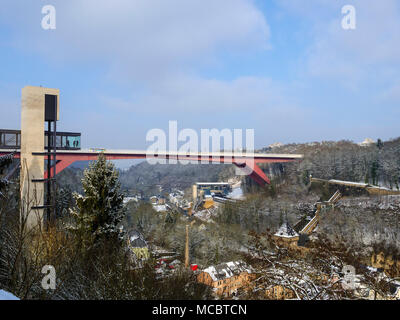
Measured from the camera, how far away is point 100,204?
6883mm

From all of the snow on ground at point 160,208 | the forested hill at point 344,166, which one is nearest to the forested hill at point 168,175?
the forested hill at point 344,166

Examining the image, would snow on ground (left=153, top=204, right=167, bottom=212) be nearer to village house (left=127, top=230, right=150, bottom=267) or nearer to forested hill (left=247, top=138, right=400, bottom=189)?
village house (left=127, top=230, right=150, bottom=267)

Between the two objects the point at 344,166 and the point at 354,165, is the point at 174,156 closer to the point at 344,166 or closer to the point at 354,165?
the point at 344,166

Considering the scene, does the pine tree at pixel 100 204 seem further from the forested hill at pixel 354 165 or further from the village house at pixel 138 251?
the forested hill at pixel 354 165

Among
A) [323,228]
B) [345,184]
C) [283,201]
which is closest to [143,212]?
[283,201]

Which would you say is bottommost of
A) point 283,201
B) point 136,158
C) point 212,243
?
point 212,243

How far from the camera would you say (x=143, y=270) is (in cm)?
421

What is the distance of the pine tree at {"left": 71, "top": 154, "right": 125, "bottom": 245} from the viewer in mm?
6570

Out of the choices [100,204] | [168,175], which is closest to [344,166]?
[100,204]

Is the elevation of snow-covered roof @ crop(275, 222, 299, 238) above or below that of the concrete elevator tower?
A: below

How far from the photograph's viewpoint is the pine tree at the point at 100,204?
6.57 m

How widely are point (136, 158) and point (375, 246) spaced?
15.9 m

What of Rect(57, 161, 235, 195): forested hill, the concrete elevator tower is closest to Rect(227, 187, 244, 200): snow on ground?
Rect(57, 161, 235, 195): forested hill
